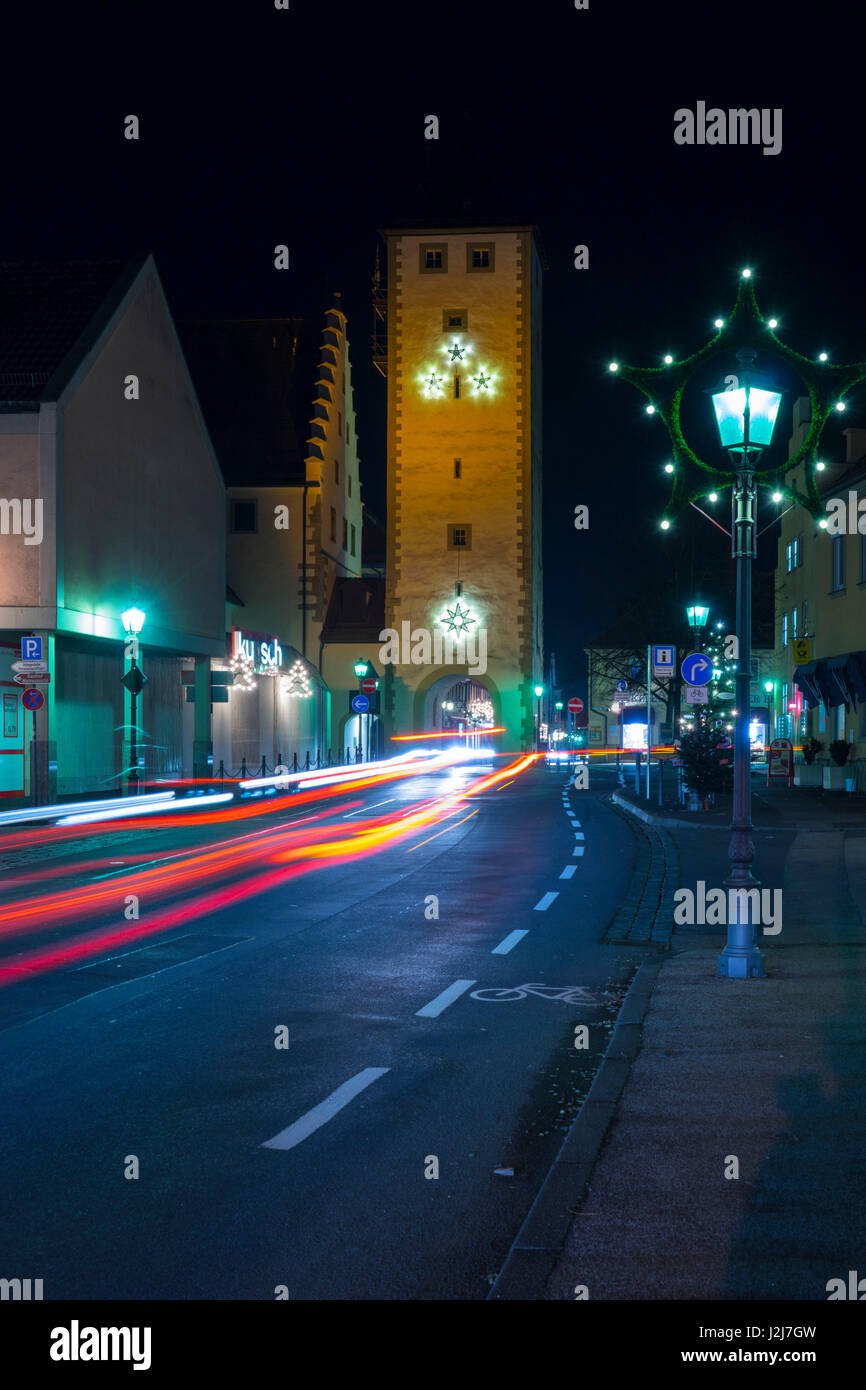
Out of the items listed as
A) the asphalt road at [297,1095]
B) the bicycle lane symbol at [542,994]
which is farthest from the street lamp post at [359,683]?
the bicycle lane symbol at [542,994]

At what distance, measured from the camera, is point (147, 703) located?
41.8 m

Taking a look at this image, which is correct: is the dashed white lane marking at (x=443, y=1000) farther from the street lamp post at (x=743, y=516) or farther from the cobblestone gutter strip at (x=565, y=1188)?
the street lamp post at (x=743, y=516)

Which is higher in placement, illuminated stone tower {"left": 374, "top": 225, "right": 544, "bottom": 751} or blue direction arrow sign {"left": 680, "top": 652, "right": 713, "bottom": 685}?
illuminated stone tower {"left": 374, "top": 225, "right": 544, "bottom": 751}

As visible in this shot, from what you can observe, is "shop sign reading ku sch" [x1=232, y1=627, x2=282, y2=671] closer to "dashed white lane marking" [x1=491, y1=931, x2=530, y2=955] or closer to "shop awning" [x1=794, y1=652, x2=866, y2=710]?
"shop awning" [x1=794, y1=652, x2=866, y2=710]

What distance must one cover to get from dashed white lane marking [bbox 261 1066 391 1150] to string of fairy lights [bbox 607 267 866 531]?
21.5ft

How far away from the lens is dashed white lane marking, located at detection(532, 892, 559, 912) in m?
15.2

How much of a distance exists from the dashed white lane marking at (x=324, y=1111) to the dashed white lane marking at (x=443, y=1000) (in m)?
1.57

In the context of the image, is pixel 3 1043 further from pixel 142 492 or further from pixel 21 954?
pixel 142 492

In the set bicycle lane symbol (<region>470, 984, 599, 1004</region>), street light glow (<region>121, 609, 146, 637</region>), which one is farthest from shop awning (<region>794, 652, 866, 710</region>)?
bicycle lane symbol (<region>470, 984, 599, 1004</region>)

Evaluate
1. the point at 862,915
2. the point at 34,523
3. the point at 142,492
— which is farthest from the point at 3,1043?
the point at 142,492

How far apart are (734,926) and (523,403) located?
5482 cm

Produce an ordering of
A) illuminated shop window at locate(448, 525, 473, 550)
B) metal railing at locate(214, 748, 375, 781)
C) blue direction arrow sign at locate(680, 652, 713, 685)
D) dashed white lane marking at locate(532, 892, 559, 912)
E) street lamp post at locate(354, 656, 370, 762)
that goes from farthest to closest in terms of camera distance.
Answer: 1. illuminated shop window at locate(448, 525, 473, 550)
2. street lamp post at locate(354, 656, 370, 762)
3. metal railing at locate(214, 748, 375, 781)
4. blue direction arrow sign at locate(680, 652, 713, 685)
5. dashed white lane marking at locate(532, 892, 559, 912)

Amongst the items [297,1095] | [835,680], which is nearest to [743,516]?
[297,1095]
